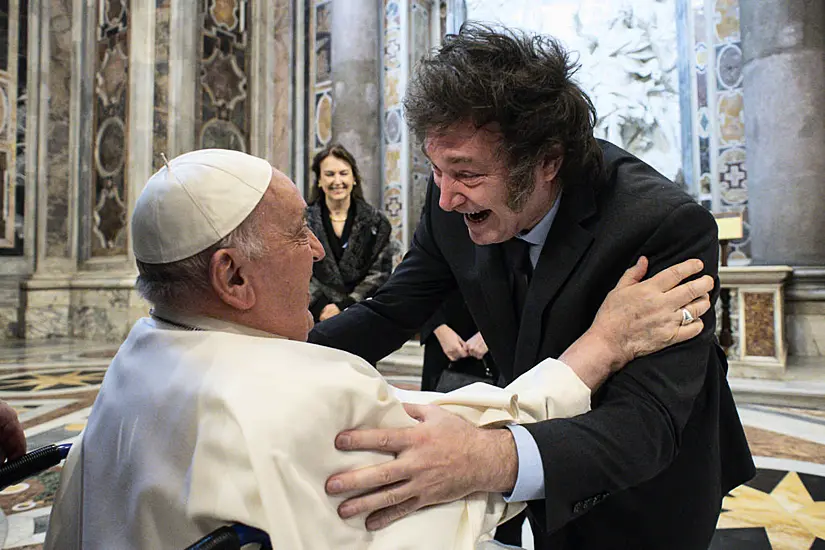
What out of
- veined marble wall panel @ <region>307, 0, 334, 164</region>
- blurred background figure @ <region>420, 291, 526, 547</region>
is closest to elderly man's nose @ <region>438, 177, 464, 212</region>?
blurred background figure @ <region>420, 291, 526, 547</region>

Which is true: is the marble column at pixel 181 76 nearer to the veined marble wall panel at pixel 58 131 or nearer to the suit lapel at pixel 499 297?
the veined marble wall panel at pixel 58 131

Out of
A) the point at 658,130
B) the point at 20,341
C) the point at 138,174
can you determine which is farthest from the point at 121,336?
the point at 658,130

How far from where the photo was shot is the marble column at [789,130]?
5789 millimetres

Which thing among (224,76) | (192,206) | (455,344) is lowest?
(455,344)

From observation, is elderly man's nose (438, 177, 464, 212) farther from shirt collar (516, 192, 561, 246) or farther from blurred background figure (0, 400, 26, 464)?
blurred background figure (0, 400, 26, 464)

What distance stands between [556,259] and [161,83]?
7.83 meters

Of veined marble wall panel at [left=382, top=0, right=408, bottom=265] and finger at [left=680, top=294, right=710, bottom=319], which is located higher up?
veined marble wall panel at [left=382, top=0, right=408, bottom=265]

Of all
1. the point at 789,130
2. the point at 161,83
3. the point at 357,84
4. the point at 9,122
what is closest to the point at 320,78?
the point at 357,84

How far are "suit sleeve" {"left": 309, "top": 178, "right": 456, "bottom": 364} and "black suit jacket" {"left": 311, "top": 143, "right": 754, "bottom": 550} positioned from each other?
4.2 inches

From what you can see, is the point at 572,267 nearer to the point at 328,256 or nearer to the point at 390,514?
the point at 390,514

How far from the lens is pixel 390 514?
0.96 meters

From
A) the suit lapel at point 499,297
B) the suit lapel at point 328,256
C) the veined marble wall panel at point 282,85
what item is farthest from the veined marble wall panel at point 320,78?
the suit lapel at point 499,297

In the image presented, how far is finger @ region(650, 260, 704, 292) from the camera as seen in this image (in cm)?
128

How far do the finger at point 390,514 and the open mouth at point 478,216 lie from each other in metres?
0.80
